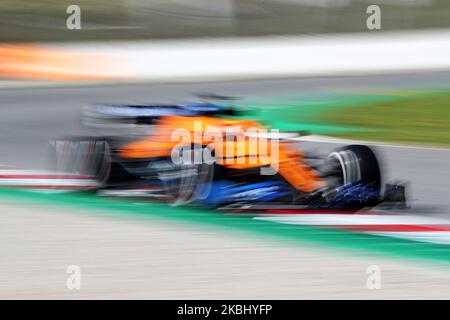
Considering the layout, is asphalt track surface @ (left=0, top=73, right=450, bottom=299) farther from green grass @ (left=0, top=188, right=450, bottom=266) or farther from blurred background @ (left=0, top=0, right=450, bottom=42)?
blurred background @ (left=0, top=0, right=450, bottom=42)

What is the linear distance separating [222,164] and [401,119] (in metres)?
4.77

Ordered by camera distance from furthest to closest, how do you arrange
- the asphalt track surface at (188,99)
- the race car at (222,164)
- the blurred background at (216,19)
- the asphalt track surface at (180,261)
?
the blurred background at (216,19) → the asphalt track surface at (188,99) → the race car at (222,164) → the asphalt track surface at (180,261)

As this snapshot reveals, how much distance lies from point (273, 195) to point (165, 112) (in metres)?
0.82

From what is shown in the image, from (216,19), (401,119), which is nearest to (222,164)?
(401,119)

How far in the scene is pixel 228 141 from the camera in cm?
466

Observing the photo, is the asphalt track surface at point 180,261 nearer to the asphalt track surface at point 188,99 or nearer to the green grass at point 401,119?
the asphalt track surface at point 188,99

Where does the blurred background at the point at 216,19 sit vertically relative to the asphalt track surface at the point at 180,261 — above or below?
above

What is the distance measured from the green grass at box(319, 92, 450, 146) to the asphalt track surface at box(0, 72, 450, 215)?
2.21 feet

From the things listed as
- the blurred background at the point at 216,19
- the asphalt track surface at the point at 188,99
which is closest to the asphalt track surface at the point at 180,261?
the asphalt track surface at the point at 188,99

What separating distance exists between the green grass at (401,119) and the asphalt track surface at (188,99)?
675mm

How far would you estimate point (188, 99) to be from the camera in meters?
9.67

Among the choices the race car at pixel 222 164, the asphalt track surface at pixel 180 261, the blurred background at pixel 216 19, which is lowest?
the asphalt track surface at pixel 180 261

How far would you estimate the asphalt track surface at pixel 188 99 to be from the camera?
5.94 metres
